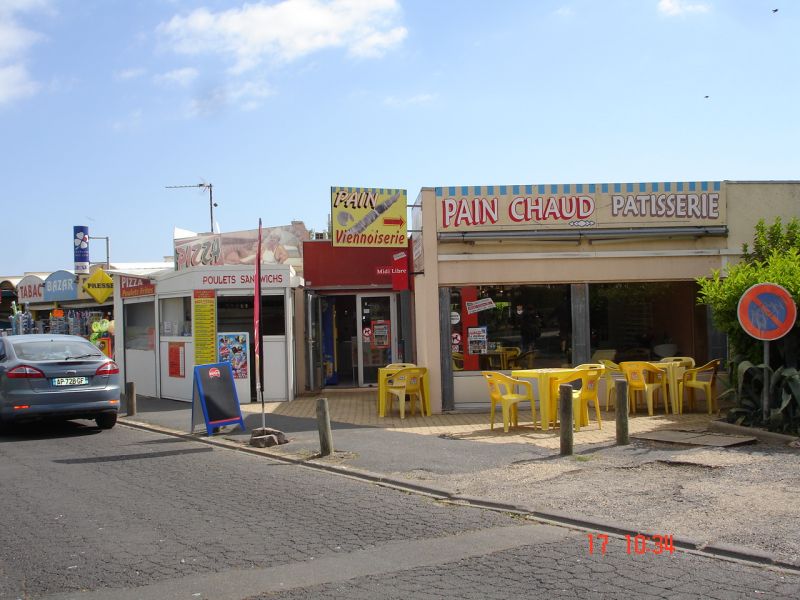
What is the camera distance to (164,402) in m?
16.8

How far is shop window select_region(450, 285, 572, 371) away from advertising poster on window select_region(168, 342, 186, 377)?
19.6 ft

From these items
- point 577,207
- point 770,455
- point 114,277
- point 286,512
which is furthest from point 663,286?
point 114,277

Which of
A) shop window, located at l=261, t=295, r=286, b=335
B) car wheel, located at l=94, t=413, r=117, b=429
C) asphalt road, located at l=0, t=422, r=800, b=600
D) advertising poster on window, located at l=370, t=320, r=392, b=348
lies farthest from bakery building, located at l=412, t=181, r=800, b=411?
asphalt road, located at l=0, t=422, r=800, b=600

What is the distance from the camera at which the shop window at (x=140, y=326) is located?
18.2 meters

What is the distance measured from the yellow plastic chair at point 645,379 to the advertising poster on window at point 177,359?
8.99m

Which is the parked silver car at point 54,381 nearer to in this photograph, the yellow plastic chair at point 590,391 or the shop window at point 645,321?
the yellow plastic chair at point 590,391

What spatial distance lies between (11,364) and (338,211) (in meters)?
6.09

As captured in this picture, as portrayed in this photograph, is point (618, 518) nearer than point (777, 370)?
Yes

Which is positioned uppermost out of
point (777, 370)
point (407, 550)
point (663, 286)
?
point (663, 286)

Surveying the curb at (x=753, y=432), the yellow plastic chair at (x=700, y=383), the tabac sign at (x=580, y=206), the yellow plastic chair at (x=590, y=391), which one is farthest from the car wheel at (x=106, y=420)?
the yellow plastic chair at (x=700, y=383)

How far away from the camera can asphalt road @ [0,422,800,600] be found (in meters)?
5.10

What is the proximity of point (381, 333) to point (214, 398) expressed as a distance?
7551mm

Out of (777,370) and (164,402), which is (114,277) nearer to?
(164,402)

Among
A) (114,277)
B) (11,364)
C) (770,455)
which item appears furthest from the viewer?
(114,277)
